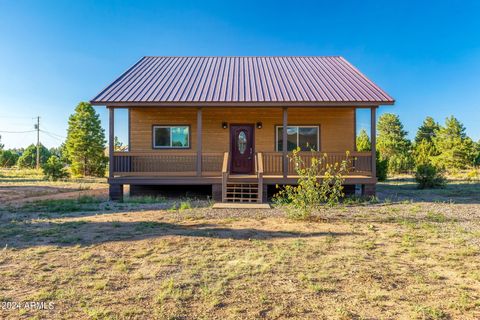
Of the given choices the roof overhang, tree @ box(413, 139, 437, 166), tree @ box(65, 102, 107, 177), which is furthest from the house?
tree @ box(413, 139, 437, 166)

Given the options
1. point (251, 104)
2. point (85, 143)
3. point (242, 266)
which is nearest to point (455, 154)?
point (251, 104)

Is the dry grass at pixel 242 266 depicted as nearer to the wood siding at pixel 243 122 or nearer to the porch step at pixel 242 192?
the porch step at pixel 242 192

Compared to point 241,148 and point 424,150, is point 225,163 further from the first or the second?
point 424,150

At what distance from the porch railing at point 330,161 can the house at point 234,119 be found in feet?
0.12

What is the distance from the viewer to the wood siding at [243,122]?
41.7 feet

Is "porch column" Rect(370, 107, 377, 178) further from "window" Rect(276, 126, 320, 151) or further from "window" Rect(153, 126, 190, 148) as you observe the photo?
"window" Rect(153, 126, 190, 148)

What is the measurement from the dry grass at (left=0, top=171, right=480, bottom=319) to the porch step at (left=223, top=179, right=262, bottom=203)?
261cm

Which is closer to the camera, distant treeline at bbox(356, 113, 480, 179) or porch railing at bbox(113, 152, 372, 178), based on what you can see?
porch railing at bbox(113, 152, 372, 178)

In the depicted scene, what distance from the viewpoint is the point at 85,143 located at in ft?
81.6

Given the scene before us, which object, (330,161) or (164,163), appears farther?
(164,163)

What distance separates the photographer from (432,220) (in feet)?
23.0

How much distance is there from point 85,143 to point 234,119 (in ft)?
57.4

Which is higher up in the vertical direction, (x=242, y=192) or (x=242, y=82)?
(x=242, y=82)

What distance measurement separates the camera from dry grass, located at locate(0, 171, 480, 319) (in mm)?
3070
